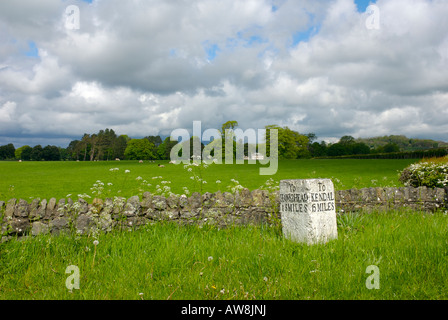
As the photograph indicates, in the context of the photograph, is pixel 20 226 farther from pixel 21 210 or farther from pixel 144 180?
pixel 144 180

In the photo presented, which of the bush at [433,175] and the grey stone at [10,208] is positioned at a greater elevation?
the bush at [433,175]

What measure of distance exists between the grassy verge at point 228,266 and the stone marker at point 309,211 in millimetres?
303

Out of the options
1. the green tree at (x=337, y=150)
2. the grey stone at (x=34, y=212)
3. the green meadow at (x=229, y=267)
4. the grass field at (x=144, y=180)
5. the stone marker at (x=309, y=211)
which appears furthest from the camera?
the green tree at (x=337, y=150)

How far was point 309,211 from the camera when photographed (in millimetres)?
5969

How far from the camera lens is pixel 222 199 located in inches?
311

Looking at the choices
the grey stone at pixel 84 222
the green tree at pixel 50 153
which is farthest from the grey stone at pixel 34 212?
the green tree at pixel 50 153

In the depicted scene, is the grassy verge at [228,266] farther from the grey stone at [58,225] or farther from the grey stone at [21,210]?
the grey stone at [21,210]

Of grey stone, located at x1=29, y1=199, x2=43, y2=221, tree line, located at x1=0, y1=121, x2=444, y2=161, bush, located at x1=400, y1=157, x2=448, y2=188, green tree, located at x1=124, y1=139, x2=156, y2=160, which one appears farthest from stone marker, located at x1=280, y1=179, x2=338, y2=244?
green tree, located at x1=124, y1=139, x2=156, y2=160

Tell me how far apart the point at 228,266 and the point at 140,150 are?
90.4m

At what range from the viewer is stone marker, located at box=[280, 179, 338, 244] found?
5969 mm

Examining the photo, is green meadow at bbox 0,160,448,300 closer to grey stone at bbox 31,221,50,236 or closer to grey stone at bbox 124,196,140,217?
grey stone at bbox 31,221,50,236

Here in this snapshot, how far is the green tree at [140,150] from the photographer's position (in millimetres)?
91250

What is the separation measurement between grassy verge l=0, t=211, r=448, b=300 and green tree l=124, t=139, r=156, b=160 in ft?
281

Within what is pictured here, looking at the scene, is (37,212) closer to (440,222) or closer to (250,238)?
(250,238)
